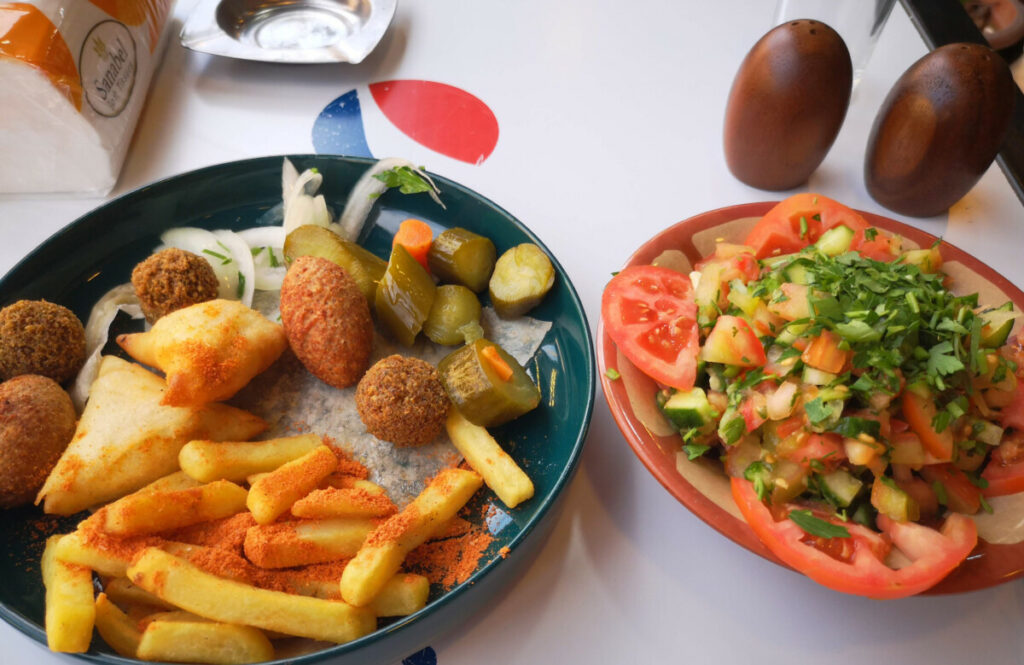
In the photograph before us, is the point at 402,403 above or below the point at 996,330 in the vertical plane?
below

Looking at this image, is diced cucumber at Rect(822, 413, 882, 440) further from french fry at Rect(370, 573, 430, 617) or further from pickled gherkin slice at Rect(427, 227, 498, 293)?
pickled gherkin slice at Rect(427, 227, 498, 293)

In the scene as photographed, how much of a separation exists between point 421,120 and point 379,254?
69 centimetres

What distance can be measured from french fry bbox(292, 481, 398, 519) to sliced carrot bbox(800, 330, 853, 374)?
882mm

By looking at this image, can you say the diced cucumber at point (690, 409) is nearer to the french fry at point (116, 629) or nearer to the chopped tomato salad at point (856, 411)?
the chopped tomato salad at point (856, 411)

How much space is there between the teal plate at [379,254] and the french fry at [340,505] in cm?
20

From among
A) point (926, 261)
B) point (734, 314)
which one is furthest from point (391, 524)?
point (926, 261)

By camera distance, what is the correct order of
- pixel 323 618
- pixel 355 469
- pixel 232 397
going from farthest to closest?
pixel 232 397 < pixel 355 469 < pixel 323 618

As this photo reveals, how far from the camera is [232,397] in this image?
1748 millimetres

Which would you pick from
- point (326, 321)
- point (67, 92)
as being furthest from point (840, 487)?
point (67, 92)

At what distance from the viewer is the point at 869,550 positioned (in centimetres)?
120

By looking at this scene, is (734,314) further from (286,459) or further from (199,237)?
(199,237)

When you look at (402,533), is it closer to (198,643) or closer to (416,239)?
(198,643)

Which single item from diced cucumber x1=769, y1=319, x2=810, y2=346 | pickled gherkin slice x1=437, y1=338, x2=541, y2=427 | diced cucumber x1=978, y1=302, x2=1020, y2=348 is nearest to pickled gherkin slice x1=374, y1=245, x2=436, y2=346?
pickled gherkin slice x1=437, y1=338, x2=541, y2=427

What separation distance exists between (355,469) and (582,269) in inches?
35.7
